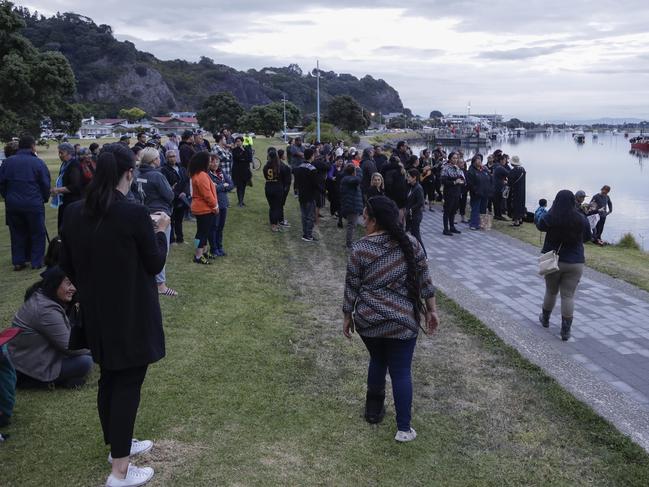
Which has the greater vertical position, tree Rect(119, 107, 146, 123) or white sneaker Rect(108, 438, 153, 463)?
tree Rect(119, 107, 146, 123)

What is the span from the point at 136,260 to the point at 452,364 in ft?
11.8

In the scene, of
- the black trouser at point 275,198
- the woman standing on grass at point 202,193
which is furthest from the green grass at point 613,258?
the woman standing on grass at point 202,193

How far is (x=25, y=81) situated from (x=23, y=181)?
14.1 meters

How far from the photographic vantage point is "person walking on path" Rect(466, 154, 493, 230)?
13258 mm

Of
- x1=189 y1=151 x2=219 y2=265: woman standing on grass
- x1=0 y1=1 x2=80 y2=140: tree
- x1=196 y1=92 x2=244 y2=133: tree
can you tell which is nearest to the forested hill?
x1=196 y1=92 x2=244 y2=133: tree

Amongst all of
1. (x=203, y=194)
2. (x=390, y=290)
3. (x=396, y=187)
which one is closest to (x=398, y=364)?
(x=390, y=290)

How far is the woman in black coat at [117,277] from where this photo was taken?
2.71m

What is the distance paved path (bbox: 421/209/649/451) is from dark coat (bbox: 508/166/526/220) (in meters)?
3.22

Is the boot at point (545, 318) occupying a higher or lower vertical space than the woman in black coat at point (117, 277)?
lower

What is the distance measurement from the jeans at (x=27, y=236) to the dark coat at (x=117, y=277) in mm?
5384

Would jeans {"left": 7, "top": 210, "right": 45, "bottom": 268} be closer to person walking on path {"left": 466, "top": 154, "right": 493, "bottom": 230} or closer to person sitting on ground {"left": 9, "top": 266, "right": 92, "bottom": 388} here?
person sitting on ground {"left": 9, "top": 266, "right": 92, "bottom": 388}

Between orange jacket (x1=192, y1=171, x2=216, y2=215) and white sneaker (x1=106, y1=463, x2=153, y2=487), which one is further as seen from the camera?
orange jacket (x1=192, y1=171, x2=216, y2=215)

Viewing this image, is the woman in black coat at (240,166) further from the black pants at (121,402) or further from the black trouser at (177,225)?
the black pants at (121,402)

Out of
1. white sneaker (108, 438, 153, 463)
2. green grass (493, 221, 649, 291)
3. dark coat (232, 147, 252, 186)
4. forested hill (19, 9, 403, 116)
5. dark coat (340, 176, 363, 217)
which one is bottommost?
green grass (493, 221, 649, 291)
